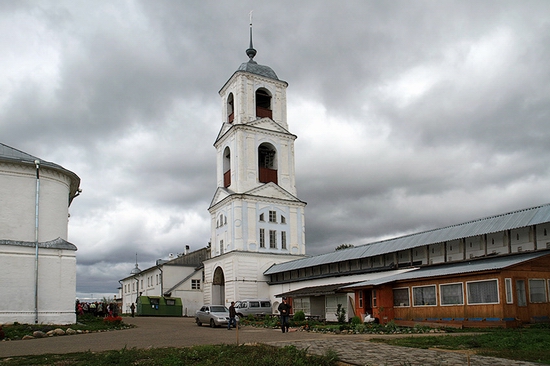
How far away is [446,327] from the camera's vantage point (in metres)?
21.6

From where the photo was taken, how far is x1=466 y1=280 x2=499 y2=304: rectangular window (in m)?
21.4

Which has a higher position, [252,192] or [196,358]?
[252,192]

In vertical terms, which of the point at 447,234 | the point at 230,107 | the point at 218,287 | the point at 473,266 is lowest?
the point at 218,287

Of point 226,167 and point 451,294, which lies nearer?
point 451,294

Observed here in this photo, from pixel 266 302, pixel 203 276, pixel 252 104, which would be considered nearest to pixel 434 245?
pixel 266 302

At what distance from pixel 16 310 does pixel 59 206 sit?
21.0 ft

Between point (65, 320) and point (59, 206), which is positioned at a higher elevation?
point (59, 206)

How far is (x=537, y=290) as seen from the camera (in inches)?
861

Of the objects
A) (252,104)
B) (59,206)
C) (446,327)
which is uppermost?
(252,104)

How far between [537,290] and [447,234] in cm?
712

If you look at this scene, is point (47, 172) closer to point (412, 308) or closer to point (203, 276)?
point (412, 308)

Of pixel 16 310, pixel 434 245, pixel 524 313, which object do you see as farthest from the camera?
pixel 434 245

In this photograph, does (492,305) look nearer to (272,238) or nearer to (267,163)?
(272,238)

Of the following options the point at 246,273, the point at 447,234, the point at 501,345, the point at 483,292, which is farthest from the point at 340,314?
the point at 501,345
